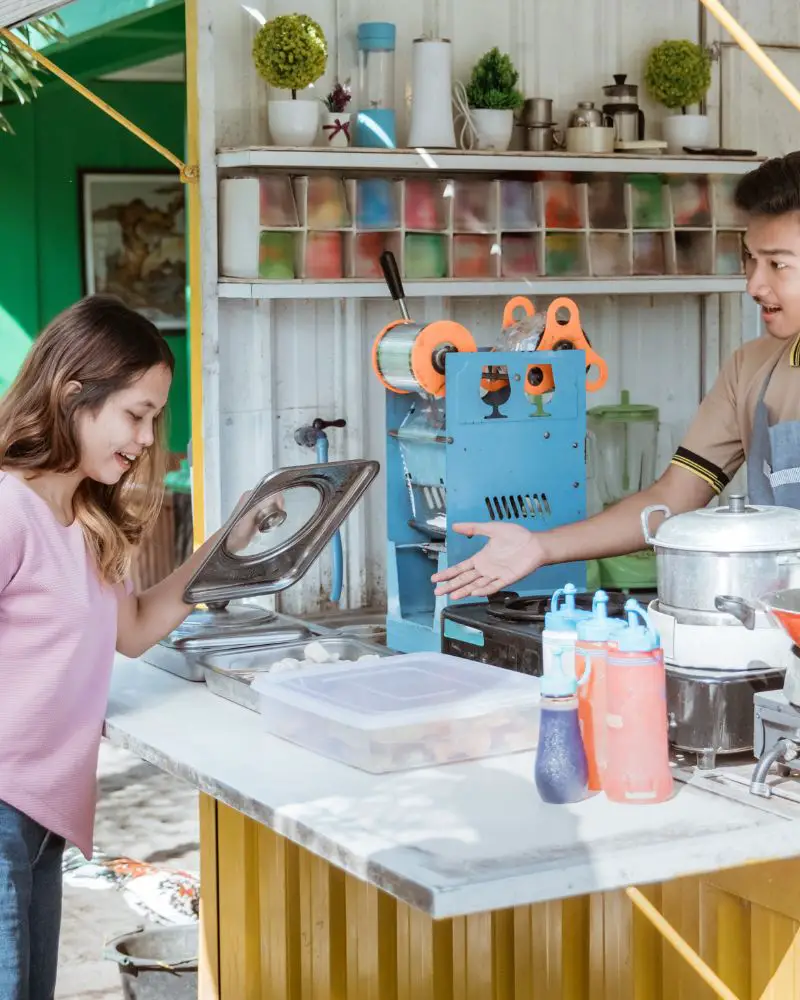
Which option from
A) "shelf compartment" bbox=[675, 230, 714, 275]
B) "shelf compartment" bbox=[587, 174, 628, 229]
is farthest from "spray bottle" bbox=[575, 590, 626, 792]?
"shelf compartment" bbox=[675, 230, 714, 275]

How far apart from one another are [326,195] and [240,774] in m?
2.73

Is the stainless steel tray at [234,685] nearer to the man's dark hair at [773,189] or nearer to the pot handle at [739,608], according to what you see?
the pot handle at [739,608]

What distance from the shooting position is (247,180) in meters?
4.52

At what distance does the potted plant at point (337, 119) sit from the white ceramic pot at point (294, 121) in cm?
8

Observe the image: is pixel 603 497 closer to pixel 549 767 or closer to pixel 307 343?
pixel 307 343

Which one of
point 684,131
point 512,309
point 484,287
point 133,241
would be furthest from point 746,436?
point 133,241

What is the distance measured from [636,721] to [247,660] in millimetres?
1139

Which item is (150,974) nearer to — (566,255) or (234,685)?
(234,685)

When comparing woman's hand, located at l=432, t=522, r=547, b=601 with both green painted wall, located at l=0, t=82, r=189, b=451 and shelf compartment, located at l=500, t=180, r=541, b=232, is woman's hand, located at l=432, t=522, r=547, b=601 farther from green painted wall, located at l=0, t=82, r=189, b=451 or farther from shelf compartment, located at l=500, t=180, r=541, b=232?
green painted wall, located at l=0, t=82, r=189, b=451

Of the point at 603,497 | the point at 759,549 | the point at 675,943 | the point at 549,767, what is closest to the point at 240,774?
the point at 549,767

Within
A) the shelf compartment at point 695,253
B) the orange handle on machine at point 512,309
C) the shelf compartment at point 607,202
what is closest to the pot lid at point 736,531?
the orange handle on machine at point 512,309

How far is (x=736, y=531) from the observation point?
2.24 meters

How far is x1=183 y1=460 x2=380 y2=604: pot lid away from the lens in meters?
2.86

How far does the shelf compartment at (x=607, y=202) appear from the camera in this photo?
5.04m
